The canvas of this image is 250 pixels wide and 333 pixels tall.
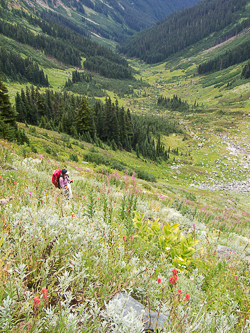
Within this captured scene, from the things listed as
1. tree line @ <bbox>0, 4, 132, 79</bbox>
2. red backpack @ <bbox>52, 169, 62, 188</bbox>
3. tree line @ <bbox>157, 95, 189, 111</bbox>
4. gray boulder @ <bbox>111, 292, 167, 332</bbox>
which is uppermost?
tree line @ <bbox>0, 4, 132, 79</bbox>

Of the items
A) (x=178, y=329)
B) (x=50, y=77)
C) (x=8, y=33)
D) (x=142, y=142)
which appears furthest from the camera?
(x=8, y=33)

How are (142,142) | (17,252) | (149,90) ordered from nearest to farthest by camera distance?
(17,252)
(142,142)
(149,90)

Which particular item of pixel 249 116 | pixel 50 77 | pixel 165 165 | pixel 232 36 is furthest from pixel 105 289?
pixel 232 36

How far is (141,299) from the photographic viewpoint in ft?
6.66

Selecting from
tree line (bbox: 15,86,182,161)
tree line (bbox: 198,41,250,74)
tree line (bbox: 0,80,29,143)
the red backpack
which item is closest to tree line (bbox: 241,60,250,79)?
tree line (bbox: 198,41,250,74)

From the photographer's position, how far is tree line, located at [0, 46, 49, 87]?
89.8m

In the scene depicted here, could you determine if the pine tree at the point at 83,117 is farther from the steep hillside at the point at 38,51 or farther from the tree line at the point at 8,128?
the steep hillside at the point at 38,51

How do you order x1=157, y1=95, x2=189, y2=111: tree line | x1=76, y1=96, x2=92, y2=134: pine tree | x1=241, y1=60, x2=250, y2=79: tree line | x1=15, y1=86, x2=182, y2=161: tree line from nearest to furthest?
x1=76, y1=96, x2=92, y2=134: pine tree < x1=15, y1=86, x2=182, y2=161: tree line < x1=157, y1=95, x2=189, y2=111: tree line < x1=241, y1=60, x2=250, y2=79: tree line

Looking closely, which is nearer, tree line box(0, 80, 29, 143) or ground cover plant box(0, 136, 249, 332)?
ground cover plant box(0, 136, 249, 332)

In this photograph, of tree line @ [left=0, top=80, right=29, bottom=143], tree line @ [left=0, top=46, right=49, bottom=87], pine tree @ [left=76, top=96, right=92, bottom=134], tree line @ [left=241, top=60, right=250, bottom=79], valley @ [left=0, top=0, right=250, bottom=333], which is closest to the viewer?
valley @ [left=0, top=0, right=250, bottom=333]

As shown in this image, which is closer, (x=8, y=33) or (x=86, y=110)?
(x=86, y=110)

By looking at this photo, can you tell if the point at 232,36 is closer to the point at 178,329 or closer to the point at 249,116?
the point at 249,116

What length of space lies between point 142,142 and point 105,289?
4549 centimetres

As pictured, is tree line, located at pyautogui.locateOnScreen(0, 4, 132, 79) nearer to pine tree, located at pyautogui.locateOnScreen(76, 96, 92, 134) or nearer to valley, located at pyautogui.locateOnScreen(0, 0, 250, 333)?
valley, located at pyautogui.locateOnScreen(0, 0, 250, 333)
